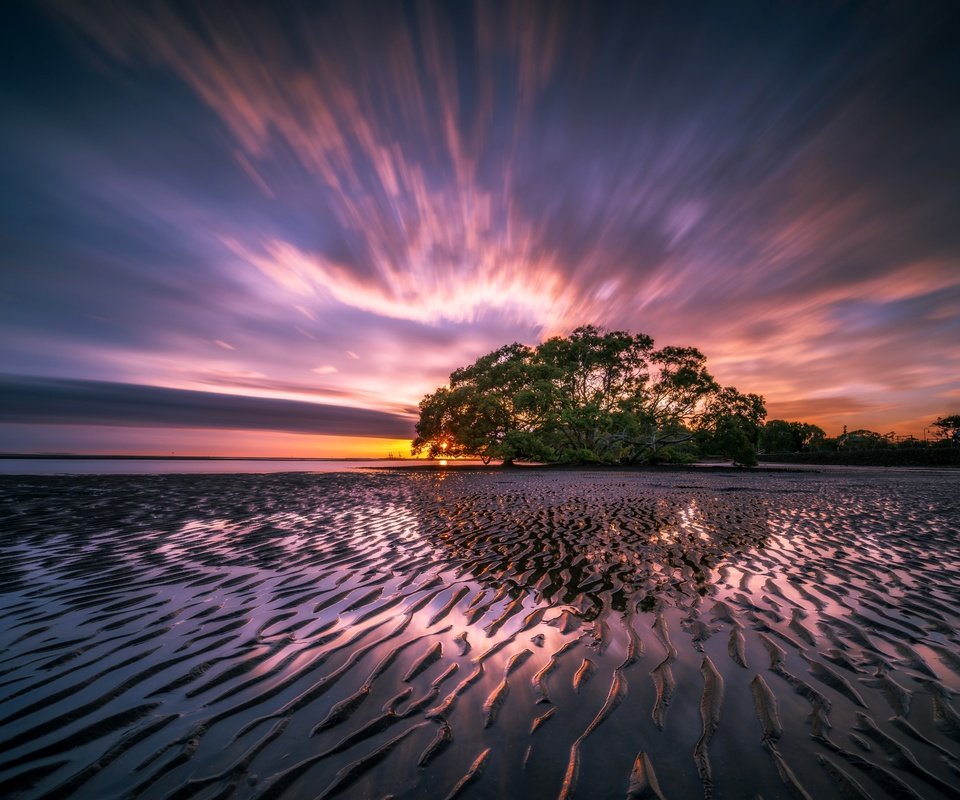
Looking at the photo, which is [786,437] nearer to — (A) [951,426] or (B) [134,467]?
(A) [951,426]

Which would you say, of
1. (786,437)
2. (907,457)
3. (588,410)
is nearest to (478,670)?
(588,410)

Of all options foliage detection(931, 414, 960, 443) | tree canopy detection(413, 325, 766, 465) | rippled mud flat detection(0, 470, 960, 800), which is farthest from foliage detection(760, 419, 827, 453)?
rippled mud flat detection(0, 470, 960, 800)

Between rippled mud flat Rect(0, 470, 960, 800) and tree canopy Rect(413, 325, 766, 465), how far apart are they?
39.6m

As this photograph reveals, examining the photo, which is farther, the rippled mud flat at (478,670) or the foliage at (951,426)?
the foliage at (951,426)

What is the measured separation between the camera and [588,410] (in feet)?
152

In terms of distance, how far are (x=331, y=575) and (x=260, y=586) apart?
3.41 ft

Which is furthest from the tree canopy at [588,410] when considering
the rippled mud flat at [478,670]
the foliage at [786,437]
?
the foliage at [786,437]

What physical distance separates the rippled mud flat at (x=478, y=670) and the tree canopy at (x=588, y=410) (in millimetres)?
39572

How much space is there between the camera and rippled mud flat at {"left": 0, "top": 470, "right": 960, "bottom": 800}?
2.49 m

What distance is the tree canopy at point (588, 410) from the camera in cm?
4609

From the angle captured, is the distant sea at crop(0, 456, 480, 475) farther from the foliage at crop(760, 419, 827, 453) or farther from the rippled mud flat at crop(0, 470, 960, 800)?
the foliage at crop(760, 419, 827, 453)

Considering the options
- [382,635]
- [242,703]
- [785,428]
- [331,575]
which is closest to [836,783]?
[382,635]

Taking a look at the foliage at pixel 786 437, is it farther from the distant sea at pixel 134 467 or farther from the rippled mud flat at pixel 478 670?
the rippled mud flat at pixel 478 670

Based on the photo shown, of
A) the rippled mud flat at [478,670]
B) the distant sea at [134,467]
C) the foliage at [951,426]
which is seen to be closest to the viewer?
the rippled mud flat at [478,670]
